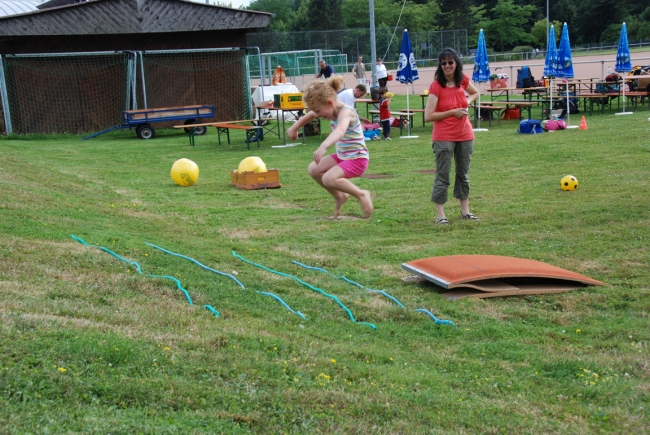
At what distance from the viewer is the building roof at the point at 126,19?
→ 2528cm

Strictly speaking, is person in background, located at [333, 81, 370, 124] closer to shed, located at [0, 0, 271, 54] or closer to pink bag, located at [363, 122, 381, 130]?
pink bag, located at [363, 122, 381, 130]

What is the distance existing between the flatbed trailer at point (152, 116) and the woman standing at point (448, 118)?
17162 millimetres

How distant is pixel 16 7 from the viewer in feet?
117

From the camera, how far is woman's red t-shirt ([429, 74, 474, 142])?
29.3 feet

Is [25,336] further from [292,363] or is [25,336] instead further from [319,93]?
[319,93]

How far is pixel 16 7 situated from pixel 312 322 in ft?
117

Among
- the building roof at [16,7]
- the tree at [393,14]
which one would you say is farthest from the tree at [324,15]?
the building roof at [16,7]

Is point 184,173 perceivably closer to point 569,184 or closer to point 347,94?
point 347,94

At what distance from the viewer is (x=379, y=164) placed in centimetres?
1555

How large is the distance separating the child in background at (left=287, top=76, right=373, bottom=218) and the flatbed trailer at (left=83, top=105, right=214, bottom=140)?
16879 millimetres

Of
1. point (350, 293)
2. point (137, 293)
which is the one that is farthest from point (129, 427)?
point (350, 293)

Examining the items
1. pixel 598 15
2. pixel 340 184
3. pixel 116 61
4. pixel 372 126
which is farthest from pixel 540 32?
pixel 340 184

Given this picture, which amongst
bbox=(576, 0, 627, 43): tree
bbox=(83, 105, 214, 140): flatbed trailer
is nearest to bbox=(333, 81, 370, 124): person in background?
bbox=(83, 105, 214, 140): flatbed trailer

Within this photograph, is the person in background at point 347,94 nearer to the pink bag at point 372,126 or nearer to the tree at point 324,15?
the pink bag at point 372,126
